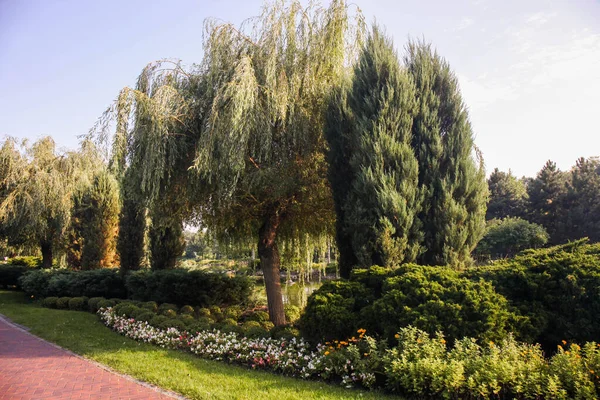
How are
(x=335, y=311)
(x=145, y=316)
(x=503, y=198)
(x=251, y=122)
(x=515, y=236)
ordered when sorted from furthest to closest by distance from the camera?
(x=503, y=198)
(x=515, y=236)
(x=145, y=316)
(x=251, y=122)
(x=335, y=311)

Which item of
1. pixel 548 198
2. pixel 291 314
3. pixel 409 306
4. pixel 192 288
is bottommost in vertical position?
pixel 291 314

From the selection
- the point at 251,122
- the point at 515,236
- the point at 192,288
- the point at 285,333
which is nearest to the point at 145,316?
the point at 192,288

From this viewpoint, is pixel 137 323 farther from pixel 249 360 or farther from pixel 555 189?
pixel 555 189

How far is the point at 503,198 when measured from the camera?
1484 inches

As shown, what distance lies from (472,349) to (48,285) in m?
15.2

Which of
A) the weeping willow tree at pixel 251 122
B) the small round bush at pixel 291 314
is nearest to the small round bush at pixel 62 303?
the weeping willow tree at pixel 251 122

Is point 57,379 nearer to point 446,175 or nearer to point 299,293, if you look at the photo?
point 446,175

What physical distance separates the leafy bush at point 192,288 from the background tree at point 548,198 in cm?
2902

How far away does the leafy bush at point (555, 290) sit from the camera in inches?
189

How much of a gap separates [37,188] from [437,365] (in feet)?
56.3

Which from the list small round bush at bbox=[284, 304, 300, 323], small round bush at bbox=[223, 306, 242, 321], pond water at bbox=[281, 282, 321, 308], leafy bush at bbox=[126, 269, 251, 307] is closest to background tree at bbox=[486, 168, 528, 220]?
pond water at bbox=[281, 282, 321, 308]

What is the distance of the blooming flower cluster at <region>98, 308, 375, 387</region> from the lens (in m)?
4.95

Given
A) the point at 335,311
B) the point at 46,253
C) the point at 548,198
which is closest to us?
the point at 335,311

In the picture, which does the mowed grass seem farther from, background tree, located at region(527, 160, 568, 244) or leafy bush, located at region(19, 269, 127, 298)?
background tree, located at region(527, 160, 568, 244)
